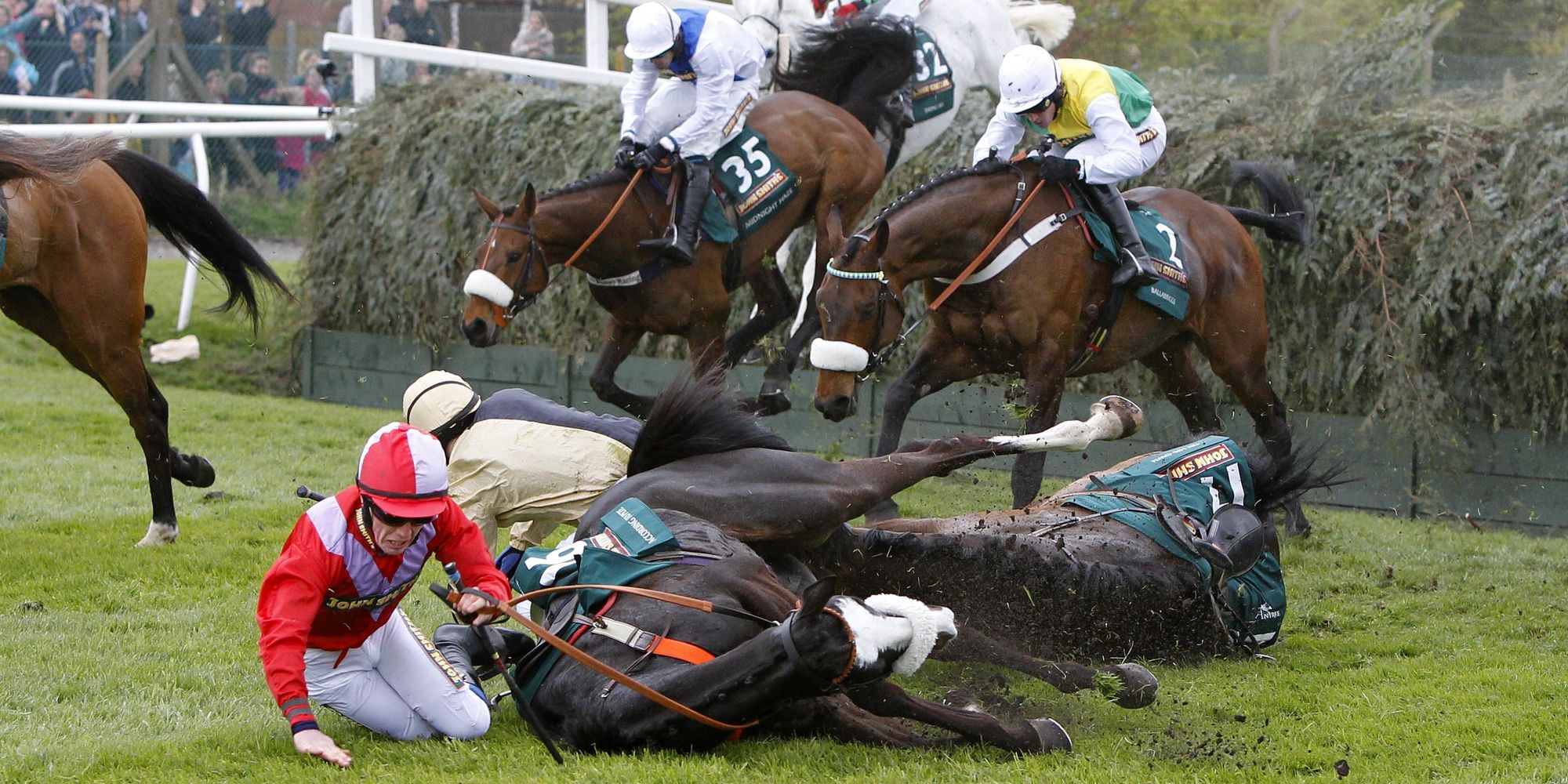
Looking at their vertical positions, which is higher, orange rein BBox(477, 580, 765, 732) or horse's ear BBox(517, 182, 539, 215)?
horse's ear BBox(517, 182, 539, 215)

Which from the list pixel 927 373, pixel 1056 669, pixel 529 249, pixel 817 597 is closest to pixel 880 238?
pixel 927 373

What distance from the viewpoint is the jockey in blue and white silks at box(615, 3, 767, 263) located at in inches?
280

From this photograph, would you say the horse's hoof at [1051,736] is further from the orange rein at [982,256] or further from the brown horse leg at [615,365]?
the brown horse leg at [615,365]

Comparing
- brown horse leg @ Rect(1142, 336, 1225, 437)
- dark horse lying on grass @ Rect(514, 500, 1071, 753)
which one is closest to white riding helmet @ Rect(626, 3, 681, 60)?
brown horse leg @ Rect(1142, 336, 1225, 437)

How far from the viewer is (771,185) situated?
7.52 meters

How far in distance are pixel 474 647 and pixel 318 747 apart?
0.78 m

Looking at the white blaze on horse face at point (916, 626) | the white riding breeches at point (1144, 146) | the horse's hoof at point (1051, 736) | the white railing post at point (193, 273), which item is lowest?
the white railing post at point (193, 273)

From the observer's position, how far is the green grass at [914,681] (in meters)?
3.46

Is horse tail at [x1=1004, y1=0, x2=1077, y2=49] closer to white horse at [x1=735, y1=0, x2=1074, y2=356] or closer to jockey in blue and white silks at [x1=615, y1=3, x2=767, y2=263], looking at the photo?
white horse at [x1=735, y1=0, x2=1074, y2=356]

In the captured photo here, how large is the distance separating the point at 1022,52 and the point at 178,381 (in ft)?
25.8

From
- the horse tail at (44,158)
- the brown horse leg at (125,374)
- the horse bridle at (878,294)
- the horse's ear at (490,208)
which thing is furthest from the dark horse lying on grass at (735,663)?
the horse's ear at (490,208)

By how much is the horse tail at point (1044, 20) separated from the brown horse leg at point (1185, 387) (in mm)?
3480

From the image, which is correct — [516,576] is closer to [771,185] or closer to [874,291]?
[874,291]

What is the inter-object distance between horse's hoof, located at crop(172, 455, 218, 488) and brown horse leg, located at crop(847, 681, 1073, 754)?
4.18m
